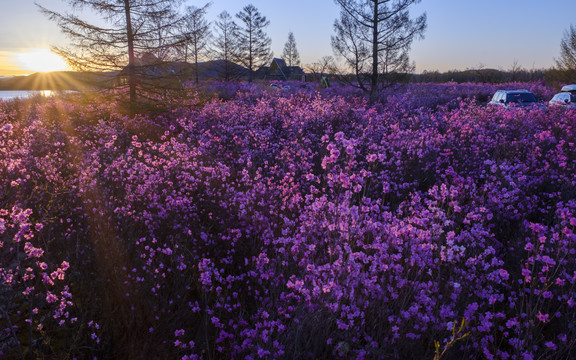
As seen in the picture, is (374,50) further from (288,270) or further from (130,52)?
(288,270)

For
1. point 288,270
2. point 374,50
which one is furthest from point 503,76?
point 288,270

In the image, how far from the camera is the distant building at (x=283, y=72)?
71125 mm

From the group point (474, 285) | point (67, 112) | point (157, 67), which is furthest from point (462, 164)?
point (67, 112)

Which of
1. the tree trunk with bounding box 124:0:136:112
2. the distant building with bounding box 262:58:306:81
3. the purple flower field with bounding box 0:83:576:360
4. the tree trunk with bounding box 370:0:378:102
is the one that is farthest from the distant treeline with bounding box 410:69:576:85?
the purple flower field with bounding box 0:83:576:360

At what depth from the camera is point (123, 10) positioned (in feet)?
45.9

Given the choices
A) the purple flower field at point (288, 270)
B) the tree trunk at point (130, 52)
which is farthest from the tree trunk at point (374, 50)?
the purple flower field at point (288, 270)

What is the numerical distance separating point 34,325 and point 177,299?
1143mm

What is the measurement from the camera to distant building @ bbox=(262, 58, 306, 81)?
71125 mm

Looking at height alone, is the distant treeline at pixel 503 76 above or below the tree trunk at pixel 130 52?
above

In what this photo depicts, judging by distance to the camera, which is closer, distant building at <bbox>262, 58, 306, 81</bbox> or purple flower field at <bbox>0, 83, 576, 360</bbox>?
purple flower field at <bbox>0, 83, 576, 360</bbox>

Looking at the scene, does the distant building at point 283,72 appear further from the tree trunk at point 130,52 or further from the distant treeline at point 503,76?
the tree trunk at point 130,52

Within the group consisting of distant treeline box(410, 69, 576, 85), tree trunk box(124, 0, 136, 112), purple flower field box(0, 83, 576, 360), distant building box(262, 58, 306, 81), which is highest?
distant building box(262, 58, 306, 81)

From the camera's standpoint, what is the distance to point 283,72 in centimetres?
7388

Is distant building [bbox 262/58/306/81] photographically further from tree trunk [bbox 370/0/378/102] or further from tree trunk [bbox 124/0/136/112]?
tree trunk [bbox 124/0/136/112]
